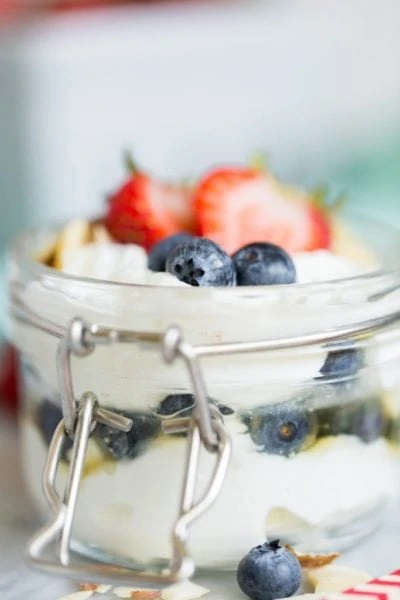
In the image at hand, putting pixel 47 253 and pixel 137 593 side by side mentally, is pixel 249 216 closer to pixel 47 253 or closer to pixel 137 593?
pixel 47 253

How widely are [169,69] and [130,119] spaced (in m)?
0.11

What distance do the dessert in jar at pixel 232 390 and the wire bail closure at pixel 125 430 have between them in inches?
1.1

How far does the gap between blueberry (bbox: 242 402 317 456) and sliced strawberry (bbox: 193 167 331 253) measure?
0.15 meters

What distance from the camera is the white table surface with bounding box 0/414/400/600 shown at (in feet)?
2.05

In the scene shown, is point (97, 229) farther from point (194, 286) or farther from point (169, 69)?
point (169, 69)

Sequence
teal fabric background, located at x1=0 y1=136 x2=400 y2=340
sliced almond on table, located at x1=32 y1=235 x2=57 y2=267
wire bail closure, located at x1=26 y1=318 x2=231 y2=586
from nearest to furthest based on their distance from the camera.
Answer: wire bail closure, located at x1=26 y1=318 x2=231 y2=586
sliced almond on table, located at x1=32 y1=235 x2=57 y2=267
teal fabric background, located at x1=0 y1=136 x2=400 y2=340

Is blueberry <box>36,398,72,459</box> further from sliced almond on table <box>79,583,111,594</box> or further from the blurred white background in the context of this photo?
the blurred white background

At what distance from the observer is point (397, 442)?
700 mm

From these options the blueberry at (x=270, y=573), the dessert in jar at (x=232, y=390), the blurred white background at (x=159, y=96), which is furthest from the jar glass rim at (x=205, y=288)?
the blurred white background at (x=159, y=96)

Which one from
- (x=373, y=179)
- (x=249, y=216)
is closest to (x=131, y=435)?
(x=249, y=216)

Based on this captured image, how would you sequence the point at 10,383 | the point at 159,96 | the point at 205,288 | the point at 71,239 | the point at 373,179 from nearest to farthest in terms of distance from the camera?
the point at 205,288 < the point at 71,239 < the point at 10,383 < the point at 159,96 < the point at 373,179

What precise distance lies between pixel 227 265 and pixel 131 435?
0.42 feet

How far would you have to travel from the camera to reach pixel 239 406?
0.61m

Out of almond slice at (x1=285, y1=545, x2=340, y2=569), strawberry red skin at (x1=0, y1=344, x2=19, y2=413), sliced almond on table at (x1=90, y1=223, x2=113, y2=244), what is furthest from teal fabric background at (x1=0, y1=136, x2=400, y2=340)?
almond slice at (x1=285, y1=545, x2=340, y2=569)
